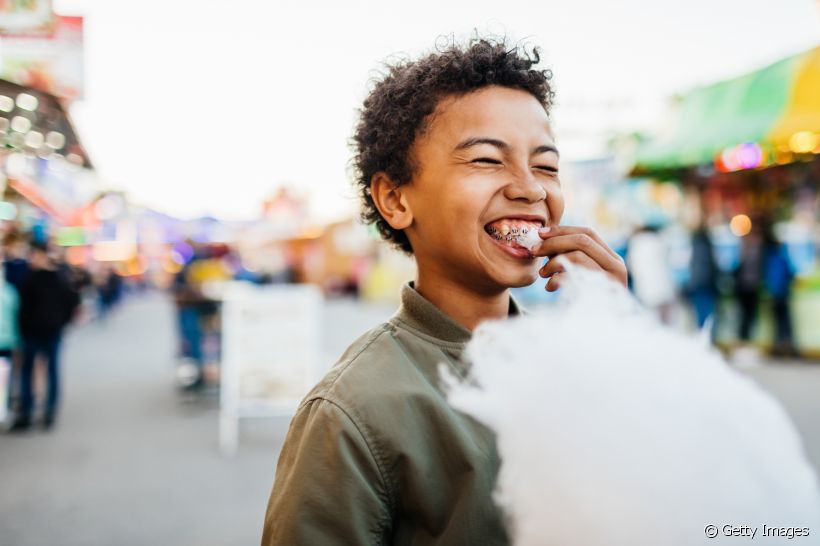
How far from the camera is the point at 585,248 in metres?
1.09

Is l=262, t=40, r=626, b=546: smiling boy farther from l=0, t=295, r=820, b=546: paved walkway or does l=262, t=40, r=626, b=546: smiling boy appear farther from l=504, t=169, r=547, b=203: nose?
l=0, t=295, r=820, b=546: paved walkway

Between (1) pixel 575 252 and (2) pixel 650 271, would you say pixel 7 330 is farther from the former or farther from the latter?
(2) pixel 650 271

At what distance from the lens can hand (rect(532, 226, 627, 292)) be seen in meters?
1.08

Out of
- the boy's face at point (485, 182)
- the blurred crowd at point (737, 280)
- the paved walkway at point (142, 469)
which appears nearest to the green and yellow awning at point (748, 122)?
the blurred crowd at point (737, 280)

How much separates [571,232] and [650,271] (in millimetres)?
6219

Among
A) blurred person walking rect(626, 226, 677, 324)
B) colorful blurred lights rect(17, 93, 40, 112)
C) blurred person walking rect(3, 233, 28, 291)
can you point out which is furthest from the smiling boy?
blurred person walking rect(626, 226, 677, 324)

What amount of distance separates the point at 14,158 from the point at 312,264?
30.8 metres

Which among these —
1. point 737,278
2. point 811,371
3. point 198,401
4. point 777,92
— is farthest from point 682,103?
point 198,401

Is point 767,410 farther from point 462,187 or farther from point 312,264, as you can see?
point 312,264

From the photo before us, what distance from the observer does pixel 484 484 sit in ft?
3.26

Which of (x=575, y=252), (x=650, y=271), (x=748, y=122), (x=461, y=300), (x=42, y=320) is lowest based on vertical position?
(x=42, y=320)

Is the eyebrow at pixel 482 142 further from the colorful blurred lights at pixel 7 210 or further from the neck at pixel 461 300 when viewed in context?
the colorful blurred lights at pixel 7 210

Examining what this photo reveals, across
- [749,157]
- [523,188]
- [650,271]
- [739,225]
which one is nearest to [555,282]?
[523,188]

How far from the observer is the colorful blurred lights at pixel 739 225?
8.43 m
